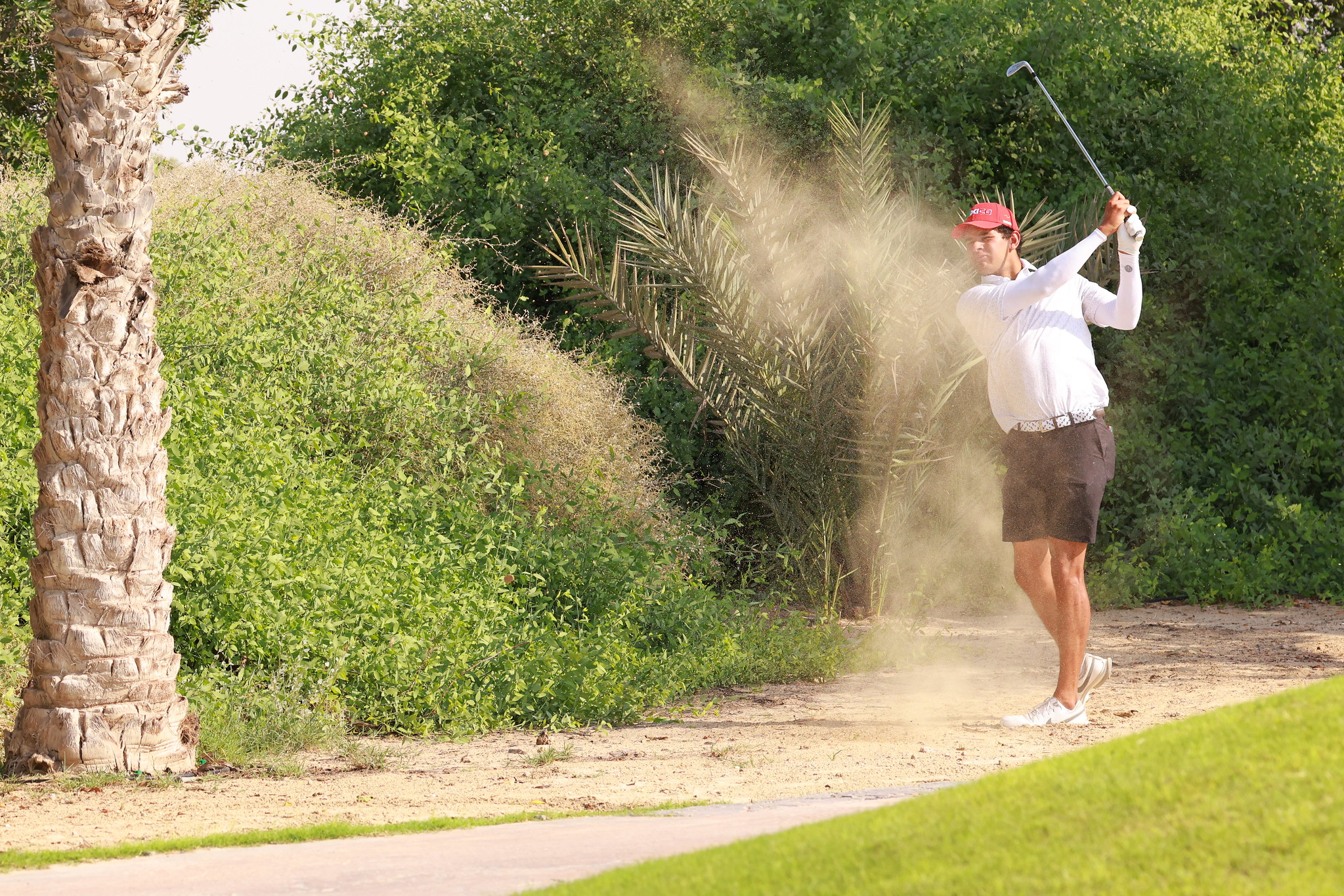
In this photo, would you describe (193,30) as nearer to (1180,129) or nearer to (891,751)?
(1180,129)

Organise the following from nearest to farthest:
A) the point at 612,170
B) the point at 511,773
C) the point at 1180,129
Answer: the point at 511,773 → the point at 1180,129 → the point at 612,170

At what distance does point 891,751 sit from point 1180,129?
28.4ft

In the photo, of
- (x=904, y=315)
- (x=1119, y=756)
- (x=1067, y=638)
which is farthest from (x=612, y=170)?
(x=1119, y=756)

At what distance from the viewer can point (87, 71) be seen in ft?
18.3

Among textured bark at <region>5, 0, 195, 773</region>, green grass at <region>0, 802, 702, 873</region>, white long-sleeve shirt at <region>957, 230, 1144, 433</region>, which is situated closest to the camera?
green grass at <region>0, 802, 702, 873</region>

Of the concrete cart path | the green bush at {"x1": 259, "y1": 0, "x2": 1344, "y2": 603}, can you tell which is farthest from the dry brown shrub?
the concrete cart path

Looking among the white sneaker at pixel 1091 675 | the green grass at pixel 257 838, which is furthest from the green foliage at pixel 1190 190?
the green grass at pixel 257 838

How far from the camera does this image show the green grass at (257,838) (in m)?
3.92

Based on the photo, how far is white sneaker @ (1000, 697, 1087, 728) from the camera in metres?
5.82

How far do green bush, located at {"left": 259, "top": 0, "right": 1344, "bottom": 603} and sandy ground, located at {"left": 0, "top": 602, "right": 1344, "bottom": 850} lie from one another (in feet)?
11.1

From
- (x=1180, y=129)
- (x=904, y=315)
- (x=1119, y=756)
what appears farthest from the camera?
(x=1180, y=129)

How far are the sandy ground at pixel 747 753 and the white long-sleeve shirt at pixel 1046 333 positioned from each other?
141cm

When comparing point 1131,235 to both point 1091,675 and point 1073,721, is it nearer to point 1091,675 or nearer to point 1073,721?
point 1091,675

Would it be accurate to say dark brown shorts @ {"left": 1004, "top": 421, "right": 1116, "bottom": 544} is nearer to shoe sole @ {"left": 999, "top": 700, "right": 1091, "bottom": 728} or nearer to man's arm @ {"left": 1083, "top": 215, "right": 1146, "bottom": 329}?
man's arm @ {"left": 1083, "top": 215, "right": 1146, "bottom": 329}
